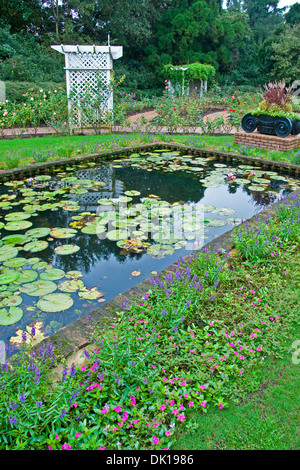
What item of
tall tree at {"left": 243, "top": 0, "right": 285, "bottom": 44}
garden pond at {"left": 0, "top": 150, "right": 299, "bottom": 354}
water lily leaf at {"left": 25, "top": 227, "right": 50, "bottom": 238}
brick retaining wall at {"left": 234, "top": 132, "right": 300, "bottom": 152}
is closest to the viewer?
garden pond at {"left": 0, "top": 150, "right": 299, "bottom": 354}

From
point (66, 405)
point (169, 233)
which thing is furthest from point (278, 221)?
point (66, 405)

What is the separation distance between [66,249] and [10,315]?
93 cm

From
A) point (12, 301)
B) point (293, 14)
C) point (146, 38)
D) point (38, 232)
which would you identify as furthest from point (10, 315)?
point (293, 14)

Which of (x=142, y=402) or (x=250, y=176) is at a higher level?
(x=250, y=176)

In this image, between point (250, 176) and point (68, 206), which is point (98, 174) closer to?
point (68, 206)

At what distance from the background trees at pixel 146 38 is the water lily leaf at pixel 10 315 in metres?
12.0

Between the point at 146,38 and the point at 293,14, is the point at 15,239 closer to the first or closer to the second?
the point at 146,38

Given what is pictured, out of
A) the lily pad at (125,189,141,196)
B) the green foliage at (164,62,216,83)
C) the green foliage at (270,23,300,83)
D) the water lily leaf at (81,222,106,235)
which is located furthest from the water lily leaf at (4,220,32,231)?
the green foliage at (270,23,300,83)

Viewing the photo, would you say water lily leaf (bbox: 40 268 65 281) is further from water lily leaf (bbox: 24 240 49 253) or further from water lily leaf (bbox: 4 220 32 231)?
water lily leaf (bbox: 4 220 32 231)

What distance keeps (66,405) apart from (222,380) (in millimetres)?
721

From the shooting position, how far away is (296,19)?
891 inches

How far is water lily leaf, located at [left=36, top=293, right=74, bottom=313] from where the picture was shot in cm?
228

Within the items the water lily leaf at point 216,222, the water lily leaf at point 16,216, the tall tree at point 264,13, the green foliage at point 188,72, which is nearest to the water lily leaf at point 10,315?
the water lily leaf at point 16,216

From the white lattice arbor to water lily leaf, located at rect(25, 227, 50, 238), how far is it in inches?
233
